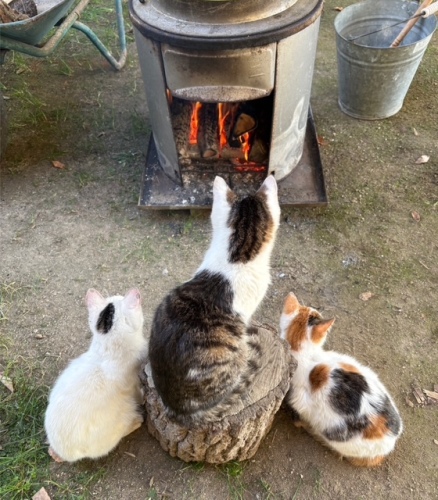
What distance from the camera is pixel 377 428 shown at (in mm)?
2168

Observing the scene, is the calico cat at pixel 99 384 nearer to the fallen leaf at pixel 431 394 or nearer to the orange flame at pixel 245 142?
the fallen leaf at pixel 431 394

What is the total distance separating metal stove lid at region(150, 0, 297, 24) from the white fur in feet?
3.38

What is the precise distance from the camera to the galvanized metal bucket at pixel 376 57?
12.2 feet

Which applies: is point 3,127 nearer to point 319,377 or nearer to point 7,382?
point 7,382

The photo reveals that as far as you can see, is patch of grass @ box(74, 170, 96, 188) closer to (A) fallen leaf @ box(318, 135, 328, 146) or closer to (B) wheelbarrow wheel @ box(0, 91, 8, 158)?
(B) wheelbarrow wheel @ box(0, 91, 8, 158)

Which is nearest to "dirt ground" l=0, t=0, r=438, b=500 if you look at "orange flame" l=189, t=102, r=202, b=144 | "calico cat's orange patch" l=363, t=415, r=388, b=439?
"calico cat's orange patch" l=363, t=415, r=388, b=439

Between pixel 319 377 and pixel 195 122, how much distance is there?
211 centimetres

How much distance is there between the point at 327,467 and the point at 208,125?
2.47m

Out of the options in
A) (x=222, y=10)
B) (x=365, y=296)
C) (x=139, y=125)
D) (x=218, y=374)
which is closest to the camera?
(x=218, y=374)

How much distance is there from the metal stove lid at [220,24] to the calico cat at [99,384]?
1451mm

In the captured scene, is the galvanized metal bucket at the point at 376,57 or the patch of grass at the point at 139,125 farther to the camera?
the patch of grass at the point at 139,125

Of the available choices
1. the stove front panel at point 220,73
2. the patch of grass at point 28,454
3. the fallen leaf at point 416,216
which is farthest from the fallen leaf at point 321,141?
the patch of grass at point 28,454

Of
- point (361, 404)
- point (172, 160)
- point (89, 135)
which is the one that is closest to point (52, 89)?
point (89, 135)

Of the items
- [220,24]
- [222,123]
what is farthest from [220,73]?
[222,123]
